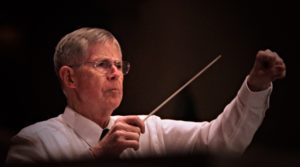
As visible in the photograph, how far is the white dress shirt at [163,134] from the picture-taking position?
1.47 meters

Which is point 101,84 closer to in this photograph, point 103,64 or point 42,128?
point 103,64

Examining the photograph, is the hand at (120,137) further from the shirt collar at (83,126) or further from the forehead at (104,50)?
the forehead at (104,50)

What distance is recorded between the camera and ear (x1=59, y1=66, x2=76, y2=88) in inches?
59.8

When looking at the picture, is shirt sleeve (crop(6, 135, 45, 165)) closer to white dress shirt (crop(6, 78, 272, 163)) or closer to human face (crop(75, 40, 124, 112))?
white dress shirt (crop(6, 78, 272, 163))

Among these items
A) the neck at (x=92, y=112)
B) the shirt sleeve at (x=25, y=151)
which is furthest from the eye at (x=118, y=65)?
the shirt sleeve at (x=25, y=151)

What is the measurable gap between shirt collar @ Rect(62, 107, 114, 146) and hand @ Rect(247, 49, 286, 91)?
0.42m

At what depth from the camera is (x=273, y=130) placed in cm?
166

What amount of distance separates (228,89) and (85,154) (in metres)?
0.48

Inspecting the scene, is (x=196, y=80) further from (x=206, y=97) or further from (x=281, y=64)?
(x=281, y=64)

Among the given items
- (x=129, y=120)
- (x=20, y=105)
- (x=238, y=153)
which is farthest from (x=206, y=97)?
(x=20, y=105)

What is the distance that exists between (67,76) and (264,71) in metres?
0.54

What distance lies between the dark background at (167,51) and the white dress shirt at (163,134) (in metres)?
0.04

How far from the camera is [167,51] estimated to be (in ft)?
5.53

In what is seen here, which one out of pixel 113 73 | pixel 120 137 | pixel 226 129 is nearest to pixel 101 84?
pixel 113 73
